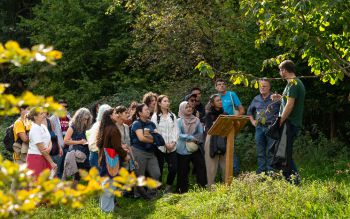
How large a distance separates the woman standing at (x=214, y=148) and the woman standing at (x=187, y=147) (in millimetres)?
183

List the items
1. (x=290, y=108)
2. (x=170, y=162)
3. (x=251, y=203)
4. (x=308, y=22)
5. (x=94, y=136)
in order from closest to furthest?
1. (x=308, y=22)
2. (x=251, y=203)
3. (x=290, y=108)
4. (x=94, y=136)
5. (x=170, y=162)

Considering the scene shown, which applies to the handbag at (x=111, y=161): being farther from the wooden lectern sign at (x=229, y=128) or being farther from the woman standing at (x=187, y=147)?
the woman standing at (x=187, y=147)

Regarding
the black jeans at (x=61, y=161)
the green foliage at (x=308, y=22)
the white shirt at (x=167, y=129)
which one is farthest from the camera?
the black jeans at (x=61, y=161)

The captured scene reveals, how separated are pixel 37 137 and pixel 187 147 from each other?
289cm

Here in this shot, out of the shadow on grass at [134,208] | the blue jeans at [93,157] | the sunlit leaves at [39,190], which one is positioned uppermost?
the sunlit leaves at [39,190]

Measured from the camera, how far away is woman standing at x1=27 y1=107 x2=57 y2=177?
11.9 m

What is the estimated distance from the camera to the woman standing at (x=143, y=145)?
42.5 ft

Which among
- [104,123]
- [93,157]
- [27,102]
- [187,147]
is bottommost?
[93,157]

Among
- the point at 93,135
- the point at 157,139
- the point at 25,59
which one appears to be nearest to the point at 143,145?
the point at 157,139

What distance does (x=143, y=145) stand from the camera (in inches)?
520

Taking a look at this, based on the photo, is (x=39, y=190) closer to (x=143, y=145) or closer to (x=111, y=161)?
(x=111, y=161)

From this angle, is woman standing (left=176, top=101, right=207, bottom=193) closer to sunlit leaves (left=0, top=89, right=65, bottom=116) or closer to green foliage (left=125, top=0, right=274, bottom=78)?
green foliage (left=125, top=0, right=274, bottom=78)

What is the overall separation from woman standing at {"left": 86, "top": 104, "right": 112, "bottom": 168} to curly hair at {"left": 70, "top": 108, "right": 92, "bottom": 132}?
0.62 m

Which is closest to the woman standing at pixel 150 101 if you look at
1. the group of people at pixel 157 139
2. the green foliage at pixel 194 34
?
the group of people at pixel 157 139
